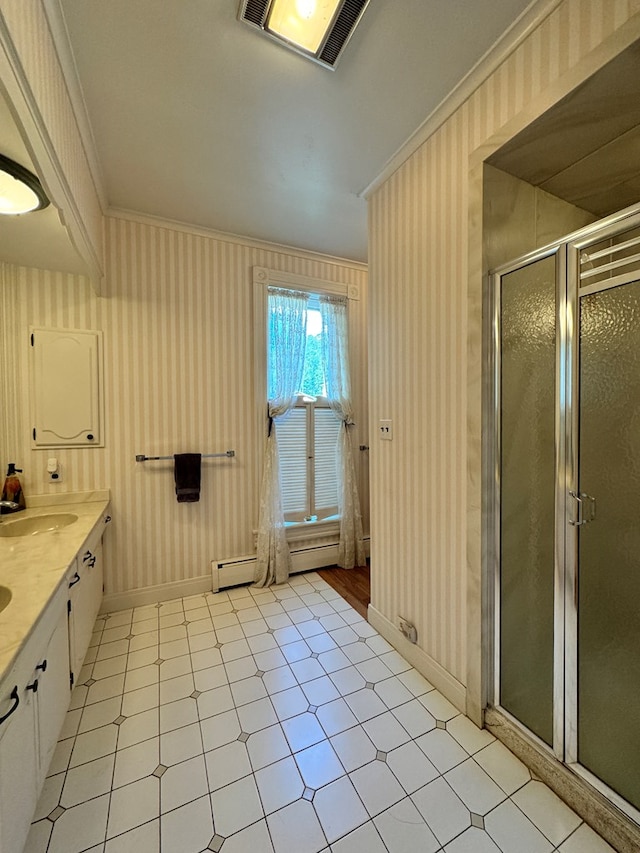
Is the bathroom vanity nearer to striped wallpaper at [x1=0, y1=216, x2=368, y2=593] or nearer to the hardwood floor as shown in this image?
striped wallpaper at [x1=0, y1=216, x2=368, y2=593]

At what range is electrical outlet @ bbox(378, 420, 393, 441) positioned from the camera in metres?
2.02

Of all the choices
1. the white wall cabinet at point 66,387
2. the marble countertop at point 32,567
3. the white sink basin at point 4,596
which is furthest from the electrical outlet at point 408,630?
the white wall cabinet at point 66,387

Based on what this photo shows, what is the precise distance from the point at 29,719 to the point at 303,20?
2503 millimetres

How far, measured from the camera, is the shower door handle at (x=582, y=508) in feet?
3.84

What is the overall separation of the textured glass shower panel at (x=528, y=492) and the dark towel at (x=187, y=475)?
2.01 meters

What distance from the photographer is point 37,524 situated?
193 cm

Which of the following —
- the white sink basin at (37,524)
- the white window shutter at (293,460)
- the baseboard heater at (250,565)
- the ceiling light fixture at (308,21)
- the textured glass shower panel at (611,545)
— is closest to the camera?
the textured glass shower panel at (611,545)

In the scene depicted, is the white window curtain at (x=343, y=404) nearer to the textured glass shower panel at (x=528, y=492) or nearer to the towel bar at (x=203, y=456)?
the towel bar at (x=203, y=456)

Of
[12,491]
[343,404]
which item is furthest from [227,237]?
[12,491]

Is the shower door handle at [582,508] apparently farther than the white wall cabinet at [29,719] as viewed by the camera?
Yes

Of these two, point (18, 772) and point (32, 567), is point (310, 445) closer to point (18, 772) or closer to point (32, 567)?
point (32, 567)

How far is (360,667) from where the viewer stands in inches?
73.2

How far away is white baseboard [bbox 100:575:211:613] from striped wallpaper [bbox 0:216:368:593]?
0.04 meters

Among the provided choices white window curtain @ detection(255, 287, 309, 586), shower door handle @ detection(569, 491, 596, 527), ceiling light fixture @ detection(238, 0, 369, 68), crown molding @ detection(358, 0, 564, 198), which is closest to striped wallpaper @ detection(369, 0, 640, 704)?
crown molding @ detection(358, 0, 564, 198)
